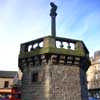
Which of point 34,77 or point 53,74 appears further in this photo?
point 34,77

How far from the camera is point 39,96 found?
8461 mm

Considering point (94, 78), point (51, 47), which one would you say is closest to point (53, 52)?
point (51, 47)

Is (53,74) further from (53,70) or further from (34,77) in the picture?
(34,77)

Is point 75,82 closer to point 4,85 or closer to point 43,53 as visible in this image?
point 43,53

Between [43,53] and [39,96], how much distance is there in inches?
86.9

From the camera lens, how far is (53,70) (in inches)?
337

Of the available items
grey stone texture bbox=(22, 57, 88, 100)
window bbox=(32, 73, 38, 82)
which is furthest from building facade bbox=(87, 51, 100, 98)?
window bbox=(32, 73, 38, 82)

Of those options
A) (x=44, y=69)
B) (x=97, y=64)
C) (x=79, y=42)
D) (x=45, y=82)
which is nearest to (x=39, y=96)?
(x=45, y=82)

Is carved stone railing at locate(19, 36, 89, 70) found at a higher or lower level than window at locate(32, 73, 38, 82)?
higher

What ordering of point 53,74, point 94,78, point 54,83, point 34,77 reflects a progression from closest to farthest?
point 54,83, point 53,74, point 34,77, point 94,78

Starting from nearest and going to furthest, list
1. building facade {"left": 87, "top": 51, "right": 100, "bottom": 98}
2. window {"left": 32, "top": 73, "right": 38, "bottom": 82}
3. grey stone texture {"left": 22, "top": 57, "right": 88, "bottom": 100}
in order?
1. grey stone texture {"left": 22, "top": 57, "right": 88, "bottom": 100}
2. window {"left": 32, "top": 73, "right": 38, "bottom": 82}
3. building facade {"left": 87, "top": 51, "right": 100, "bottom": 98}

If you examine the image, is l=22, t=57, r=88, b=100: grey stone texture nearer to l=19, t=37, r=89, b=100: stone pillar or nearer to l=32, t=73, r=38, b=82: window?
l=19, t=37, r=89, b=100: stone pillar

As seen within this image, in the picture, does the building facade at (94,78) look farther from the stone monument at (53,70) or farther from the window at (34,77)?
the window at (34,77)

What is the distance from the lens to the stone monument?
332 inches
